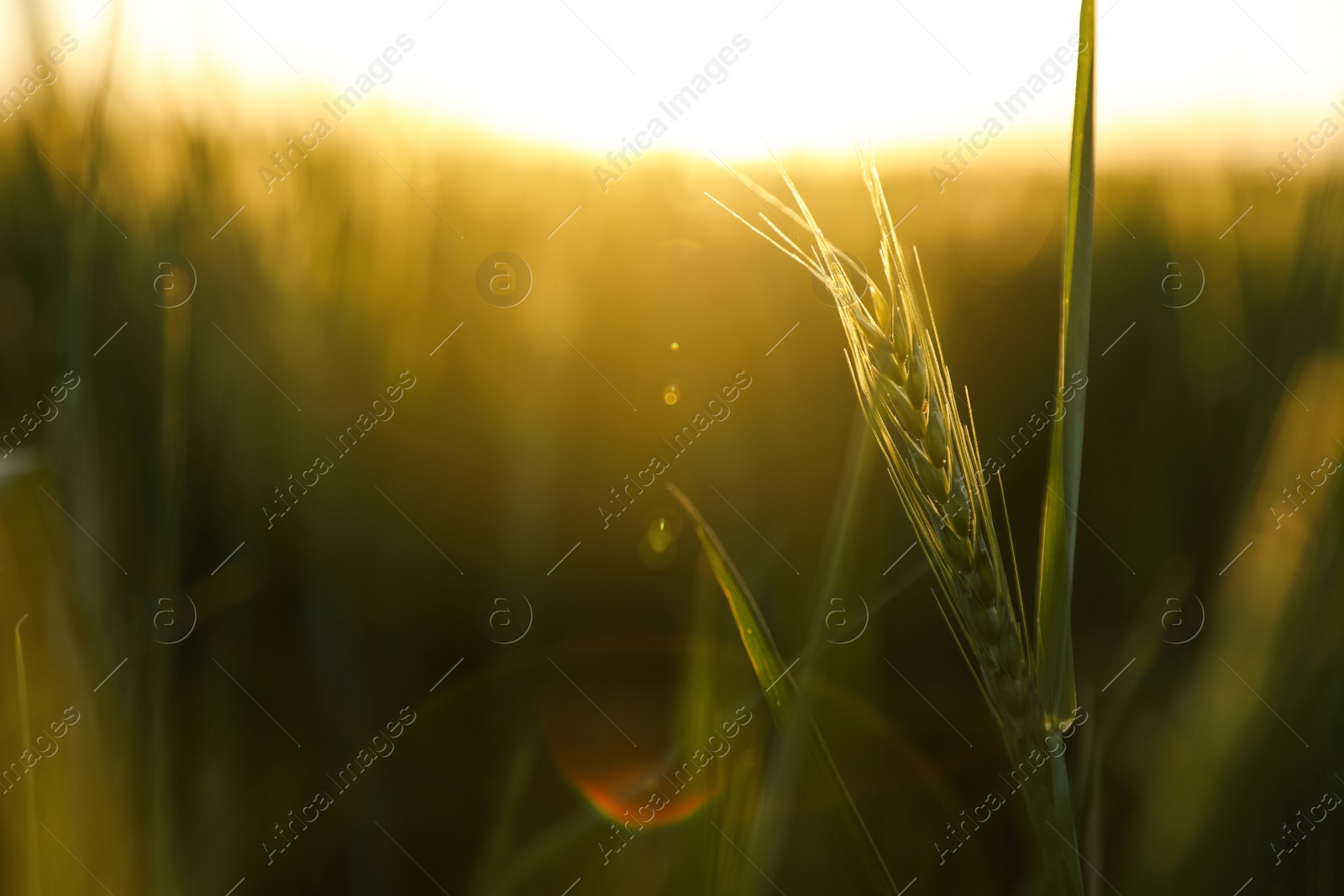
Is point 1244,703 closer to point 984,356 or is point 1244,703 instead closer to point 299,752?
point 984,356

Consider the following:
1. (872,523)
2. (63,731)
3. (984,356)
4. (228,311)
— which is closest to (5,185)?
(228,311)

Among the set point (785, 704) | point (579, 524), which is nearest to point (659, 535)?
point (579, 524)

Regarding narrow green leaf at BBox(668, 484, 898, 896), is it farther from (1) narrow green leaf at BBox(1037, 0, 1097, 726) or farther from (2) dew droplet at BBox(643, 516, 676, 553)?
(2) dew droplet at BBox(643, 516, 676, 553)

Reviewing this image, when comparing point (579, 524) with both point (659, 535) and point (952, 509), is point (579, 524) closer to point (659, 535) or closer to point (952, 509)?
point (659, 535)

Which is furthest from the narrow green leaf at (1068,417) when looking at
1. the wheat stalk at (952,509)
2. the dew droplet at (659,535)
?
the dew droplet at (659,535)

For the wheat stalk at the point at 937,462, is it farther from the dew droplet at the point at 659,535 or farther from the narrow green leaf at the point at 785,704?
the dew droplet at the point at 659,535

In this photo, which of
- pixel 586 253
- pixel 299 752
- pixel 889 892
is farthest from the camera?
pixel 586 253
